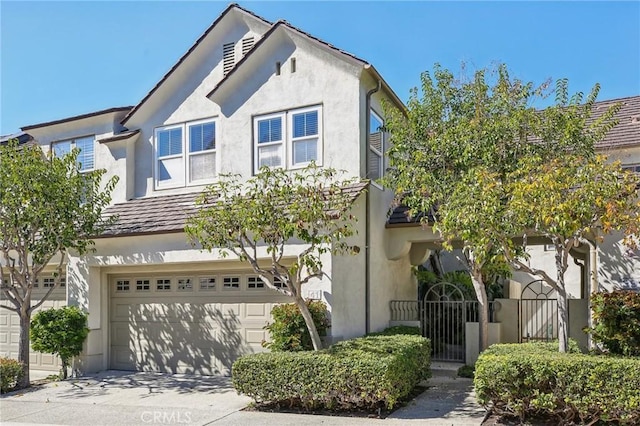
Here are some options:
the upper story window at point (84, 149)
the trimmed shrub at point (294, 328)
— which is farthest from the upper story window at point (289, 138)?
the upper story window at point (84, 149)

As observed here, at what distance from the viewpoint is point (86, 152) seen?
53.5 ft

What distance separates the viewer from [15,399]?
1134 cm

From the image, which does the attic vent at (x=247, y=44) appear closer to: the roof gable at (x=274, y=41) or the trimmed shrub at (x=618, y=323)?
the roof gable at (x=274, y=41)

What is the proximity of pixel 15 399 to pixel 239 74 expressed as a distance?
8422 millimetres

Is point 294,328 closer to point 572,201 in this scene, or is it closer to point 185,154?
point 572,201

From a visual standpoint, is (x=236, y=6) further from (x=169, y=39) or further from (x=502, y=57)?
(x=502, y=57)

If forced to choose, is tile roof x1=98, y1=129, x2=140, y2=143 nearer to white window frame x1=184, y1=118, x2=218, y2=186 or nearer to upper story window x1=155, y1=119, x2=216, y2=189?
upper story window x1=155, y1=119, x2=216, y2=189

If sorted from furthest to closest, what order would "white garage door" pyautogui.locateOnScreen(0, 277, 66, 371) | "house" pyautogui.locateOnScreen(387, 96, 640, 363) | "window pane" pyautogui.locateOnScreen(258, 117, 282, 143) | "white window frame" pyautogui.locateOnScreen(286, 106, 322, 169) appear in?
"white garage door" pyautogui.locateOnScreen(0, 277, 66, 371) < "window pane" pyautogui.locateOnScreen(258, 117, 282, 143) < "white window frame" pyautogui.locateOnScreen(286, 106, 322, 169) < "house" pyautogui.locateOnScreen(387, 96, 640, 363)

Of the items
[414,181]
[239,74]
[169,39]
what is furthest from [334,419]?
[169,39]

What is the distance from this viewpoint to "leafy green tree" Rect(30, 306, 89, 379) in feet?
42.3

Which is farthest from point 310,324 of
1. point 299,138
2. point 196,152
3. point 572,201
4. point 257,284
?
point 196,152

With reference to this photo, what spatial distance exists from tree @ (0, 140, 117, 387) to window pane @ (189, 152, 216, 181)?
2379 millimetres

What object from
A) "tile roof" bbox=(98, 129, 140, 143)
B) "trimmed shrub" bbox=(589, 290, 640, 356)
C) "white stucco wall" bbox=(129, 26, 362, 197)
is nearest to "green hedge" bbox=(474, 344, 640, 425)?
"trimmed shrub" bbox=(589, 290, 640, 356)

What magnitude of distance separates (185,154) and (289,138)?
310cm
